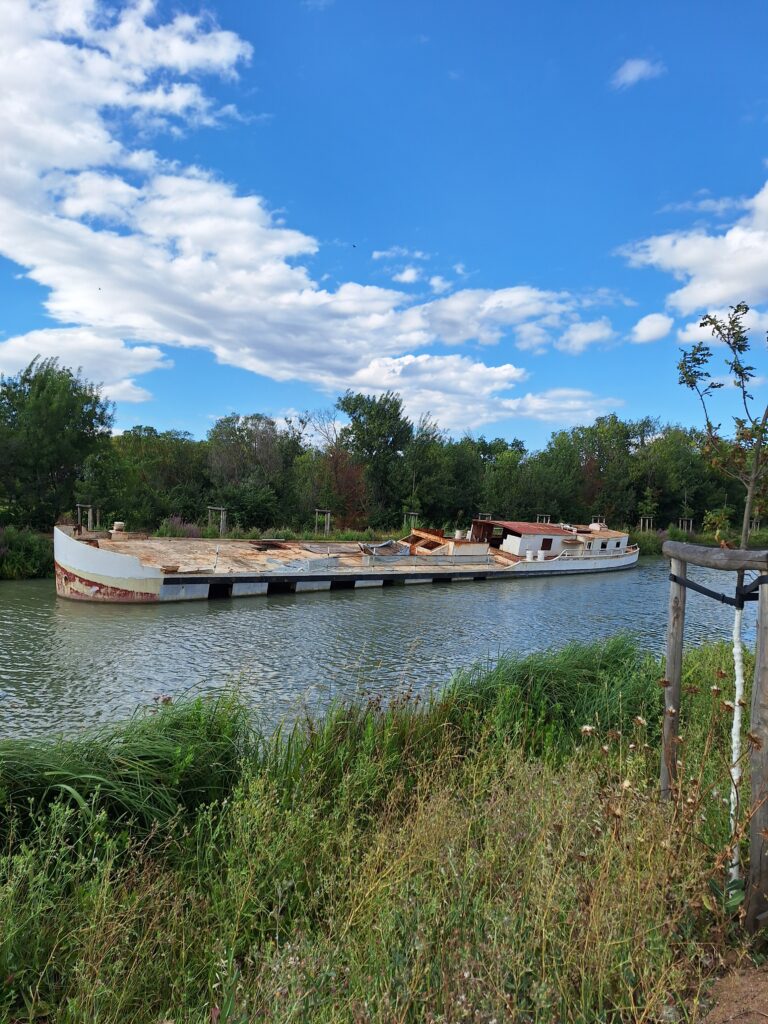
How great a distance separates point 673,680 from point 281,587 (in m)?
15.6

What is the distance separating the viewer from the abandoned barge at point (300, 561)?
1554 centimetres

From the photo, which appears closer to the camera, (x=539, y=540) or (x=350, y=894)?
(x=350, y=894)

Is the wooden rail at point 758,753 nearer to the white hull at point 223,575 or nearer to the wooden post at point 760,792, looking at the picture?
the wooden post at point 760,792

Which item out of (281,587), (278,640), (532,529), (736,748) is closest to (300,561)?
(281,587)

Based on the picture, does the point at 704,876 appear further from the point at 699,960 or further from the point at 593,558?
the point at 593,558

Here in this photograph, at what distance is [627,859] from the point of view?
8.16 ft

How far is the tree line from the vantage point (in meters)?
21.9

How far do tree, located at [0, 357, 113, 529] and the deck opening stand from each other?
30.7 feet

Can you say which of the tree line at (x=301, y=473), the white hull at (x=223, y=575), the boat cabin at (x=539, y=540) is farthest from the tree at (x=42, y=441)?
the boat cabin at (x=539, y=540)

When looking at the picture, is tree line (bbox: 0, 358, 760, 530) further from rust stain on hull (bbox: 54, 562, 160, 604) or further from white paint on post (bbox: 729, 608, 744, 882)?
white paint on post (bbox: 729, 608, 744, 882)

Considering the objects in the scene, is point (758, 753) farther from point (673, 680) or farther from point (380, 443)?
point (380, 443)

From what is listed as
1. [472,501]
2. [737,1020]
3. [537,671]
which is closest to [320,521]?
[472,501]

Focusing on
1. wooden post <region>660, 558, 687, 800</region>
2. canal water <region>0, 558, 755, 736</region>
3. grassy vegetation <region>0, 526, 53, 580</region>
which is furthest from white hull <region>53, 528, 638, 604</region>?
wooden post <region>660, 558, 687, 800</region>

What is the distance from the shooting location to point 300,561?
18.4 meters
